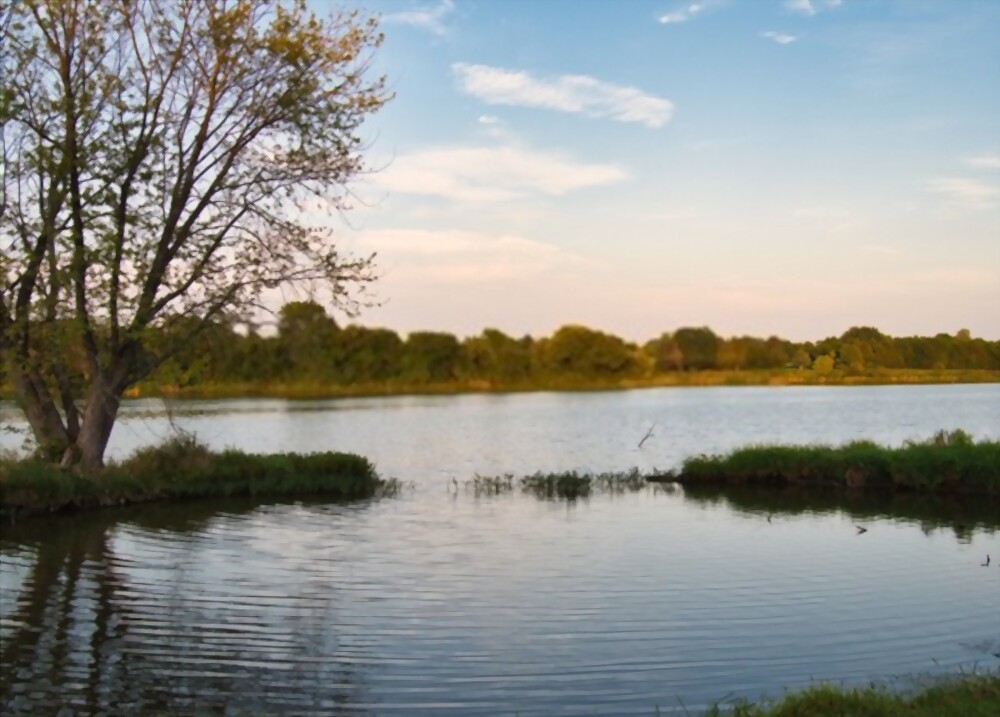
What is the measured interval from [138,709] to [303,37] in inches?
735

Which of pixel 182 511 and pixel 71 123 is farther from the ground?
pixel 71 123

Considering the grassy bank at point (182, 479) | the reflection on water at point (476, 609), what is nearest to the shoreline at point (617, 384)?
the grassy bank at point (182, 479)

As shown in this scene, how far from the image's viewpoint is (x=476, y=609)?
13.9 meters

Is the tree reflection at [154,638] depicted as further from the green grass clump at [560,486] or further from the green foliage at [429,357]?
the green foliage at [429,357]

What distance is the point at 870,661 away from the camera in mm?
11117

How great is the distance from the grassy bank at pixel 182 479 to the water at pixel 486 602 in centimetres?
94

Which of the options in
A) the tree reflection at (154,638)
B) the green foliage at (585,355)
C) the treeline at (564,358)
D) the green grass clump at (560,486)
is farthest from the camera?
the green foliage at (585,355)

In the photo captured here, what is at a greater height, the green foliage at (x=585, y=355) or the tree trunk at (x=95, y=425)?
the green foliage at (x=585, y=355)

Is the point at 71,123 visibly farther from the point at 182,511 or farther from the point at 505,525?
the point at 505,525

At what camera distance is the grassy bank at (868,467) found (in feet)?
86.1

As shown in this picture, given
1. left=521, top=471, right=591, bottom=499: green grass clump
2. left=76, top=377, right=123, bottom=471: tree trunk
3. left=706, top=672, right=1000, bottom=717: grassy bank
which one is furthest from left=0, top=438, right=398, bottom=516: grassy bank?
left=706, top=672, right=1000, bottom=717: grassy bank

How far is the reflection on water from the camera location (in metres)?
10.3

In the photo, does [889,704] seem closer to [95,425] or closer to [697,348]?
[95,425]

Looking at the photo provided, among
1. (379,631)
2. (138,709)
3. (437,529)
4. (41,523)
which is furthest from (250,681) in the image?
(41,523)
